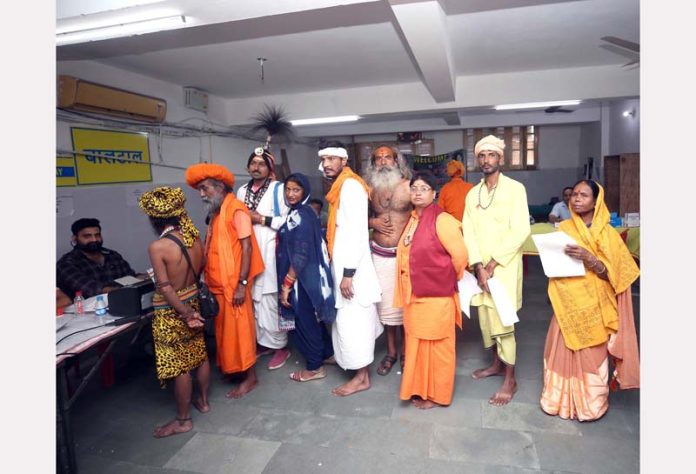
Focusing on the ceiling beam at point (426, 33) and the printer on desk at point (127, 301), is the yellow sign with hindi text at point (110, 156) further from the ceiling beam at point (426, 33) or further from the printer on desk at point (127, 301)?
the ceiling beam at point (426, 33)

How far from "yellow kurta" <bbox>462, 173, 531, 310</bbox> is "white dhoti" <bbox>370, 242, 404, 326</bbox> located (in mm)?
608

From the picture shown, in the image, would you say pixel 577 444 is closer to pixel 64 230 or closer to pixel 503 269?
pixel 503 269

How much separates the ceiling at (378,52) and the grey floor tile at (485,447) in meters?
2.70

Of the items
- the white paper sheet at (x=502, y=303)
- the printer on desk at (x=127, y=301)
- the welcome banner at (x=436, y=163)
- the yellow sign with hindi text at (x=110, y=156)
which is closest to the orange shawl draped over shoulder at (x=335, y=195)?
the white paper sheet at (x=502, y=303)

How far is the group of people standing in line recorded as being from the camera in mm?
2566

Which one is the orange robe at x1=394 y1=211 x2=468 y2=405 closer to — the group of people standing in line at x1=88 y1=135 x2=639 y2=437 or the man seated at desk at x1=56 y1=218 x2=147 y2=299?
the group of people standing in line at x1=88 y1=135 x2=639 y2=437

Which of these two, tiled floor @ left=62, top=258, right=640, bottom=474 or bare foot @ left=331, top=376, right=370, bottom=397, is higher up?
bare foot @ left=331, top=376, right=370, bottom=397

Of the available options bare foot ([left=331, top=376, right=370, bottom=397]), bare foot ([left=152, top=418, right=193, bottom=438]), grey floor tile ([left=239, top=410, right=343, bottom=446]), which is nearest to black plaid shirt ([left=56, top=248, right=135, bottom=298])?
bare foot ([left=152, top=418, right=193, bottom=438])

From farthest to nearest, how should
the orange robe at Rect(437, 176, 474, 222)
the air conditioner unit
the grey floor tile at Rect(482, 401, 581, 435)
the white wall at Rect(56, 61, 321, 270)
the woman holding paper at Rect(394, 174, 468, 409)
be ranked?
the orange robe at Rect(437, 176, 474, 222)
the white wall at Rect(56, 61, 321, 270)
the air conditioner unit
the woman holding paper at Rect(394, 174, 468, 409)
the grey floor tile at Rect(482, 401, 581, 435)

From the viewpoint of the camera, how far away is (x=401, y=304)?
9.59ft

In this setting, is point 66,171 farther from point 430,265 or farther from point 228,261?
point 430,265

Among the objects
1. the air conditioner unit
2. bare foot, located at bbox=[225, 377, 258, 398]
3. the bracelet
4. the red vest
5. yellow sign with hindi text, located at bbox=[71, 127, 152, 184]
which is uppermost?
the air conditioner unit

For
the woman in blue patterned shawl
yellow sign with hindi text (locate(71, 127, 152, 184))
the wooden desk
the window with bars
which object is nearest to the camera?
the wooden desk

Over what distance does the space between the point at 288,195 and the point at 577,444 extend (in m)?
2.40
